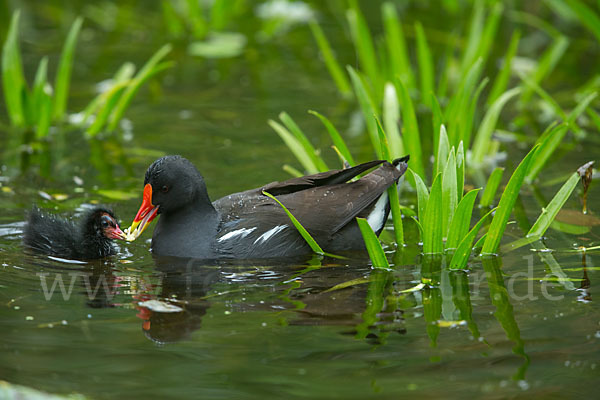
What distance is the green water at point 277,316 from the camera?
3.20 meters

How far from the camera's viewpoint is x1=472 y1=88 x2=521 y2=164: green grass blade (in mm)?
6043

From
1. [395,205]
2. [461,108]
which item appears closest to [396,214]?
[395,205]

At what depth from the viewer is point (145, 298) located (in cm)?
415

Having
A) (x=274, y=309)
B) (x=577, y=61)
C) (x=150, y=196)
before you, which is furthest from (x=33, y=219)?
(x=577, y=61)

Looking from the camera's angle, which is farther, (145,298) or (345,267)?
(345,267)

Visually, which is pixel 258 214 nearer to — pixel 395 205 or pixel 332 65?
pixel 395 205

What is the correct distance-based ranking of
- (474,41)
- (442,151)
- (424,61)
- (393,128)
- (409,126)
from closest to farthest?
(442,151), (409,126), (393,128), (424,61), (474,41)

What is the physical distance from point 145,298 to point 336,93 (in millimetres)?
4828

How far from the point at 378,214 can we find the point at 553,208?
40.9 inches

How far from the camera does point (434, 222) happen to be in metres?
4.52

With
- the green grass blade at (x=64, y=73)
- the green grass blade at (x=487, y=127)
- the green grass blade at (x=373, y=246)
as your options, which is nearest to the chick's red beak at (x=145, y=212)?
the green grass blade at (x=373, y=246)

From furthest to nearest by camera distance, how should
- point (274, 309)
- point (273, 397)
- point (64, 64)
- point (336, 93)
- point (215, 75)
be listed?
1. point (215, 75)
2. point (336, 93)
3. point (64, 64)
4. point (274, 309)
5. point (273, 397)

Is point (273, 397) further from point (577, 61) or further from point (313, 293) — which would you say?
point (577, 61)

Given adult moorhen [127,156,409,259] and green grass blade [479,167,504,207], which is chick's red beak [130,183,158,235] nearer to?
adult moorhen [127,156,409,259]
